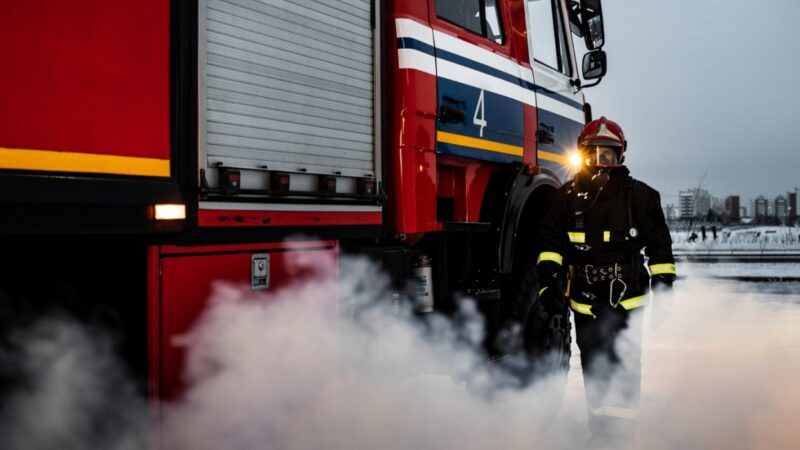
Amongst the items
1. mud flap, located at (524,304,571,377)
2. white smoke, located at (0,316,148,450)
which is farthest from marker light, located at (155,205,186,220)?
mud flap, located at (524,304,571,377)

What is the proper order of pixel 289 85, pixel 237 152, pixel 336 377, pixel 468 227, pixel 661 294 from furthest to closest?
pixel 468 227, pixel 661 294, pixel 336 377, pixel 289 85, pixel 237 152

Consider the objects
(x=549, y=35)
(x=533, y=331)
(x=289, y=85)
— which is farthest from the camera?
(x=549, y=35)

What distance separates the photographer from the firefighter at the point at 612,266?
13.2ft

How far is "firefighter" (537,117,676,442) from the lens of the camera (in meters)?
4.03

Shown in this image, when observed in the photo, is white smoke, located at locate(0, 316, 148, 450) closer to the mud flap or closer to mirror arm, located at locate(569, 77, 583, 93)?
the mud flap

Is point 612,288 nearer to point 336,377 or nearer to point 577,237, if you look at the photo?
point 577,237

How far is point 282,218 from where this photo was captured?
3156mm

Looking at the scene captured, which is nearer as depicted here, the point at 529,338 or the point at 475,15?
the point at 475,15

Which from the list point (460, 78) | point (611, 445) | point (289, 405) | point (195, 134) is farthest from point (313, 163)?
point (611, 445)

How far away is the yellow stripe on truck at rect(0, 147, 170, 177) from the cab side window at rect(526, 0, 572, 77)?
3.24 m

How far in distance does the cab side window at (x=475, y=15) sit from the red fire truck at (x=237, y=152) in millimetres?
14

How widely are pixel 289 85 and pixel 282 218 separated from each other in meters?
0.55

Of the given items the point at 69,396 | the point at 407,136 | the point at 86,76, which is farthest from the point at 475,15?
the point at 69,396

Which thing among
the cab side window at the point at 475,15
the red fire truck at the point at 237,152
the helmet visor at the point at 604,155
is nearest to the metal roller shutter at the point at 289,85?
the red fire truck at the point at 237,152
